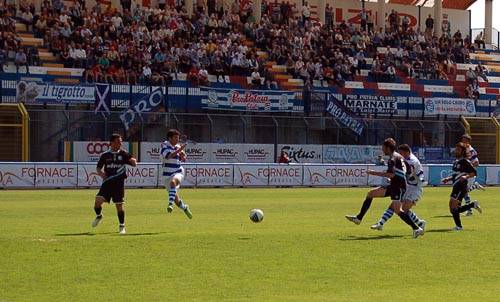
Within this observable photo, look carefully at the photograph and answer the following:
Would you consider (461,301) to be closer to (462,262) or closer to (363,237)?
(462,262)

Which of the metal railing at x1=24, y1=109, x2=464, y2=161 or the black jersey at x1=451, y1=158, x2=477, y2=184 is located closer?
the black jersey at x1=451, y1=158, x2=477, y2=184

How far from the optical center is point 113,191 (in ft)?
63.6

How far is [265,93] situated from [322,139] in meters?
4.20

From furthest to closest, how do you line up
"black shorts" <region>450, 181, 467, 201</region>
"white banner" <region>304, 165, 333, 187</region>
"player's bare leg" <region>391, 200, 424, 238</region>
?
"white banner" <region>304, 165, 333, 187</region>
"black shorts" <region>450, 181, 467, 201</region>
"player's bare leg" <region>391, 200, 424, 238</region>

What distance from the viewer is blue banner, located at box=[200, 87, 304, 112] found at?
45.5 metres

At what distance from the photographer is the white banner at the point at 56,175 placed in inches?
1512

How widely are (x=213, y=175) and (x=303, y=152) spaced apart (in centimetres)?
695

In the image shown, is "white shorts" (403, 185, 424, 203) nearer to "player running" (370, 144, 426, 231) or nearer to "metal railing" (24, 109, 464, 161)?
"player running" (370, 144, 426, 231)

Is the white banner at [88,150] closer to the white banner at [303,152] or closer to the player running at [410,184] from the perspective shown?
the white banner at [303,152]

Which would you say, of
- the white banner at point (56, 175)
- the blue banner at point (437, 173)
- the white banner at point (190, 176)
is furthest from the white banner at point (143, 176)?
the blue banner at point (437, 173)

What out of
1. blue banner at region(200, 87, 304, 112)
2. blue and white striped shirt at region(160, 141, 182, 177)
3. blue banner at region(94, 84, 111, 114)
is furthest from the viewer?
blue banner at region(200, 87, 304, 112)

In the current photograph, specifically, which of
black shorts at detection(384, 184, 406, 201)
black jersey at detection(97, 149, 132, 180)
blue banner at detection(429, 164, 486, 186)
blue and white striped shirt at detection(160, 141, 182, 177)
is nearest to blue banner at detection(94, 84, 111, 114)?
blue banner at detection(429, 164, 486, 186)

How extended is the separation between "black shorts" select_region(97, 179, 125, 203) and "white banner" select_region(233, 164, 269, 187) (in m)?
22.8

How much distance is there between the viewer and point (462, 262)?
593 inches
